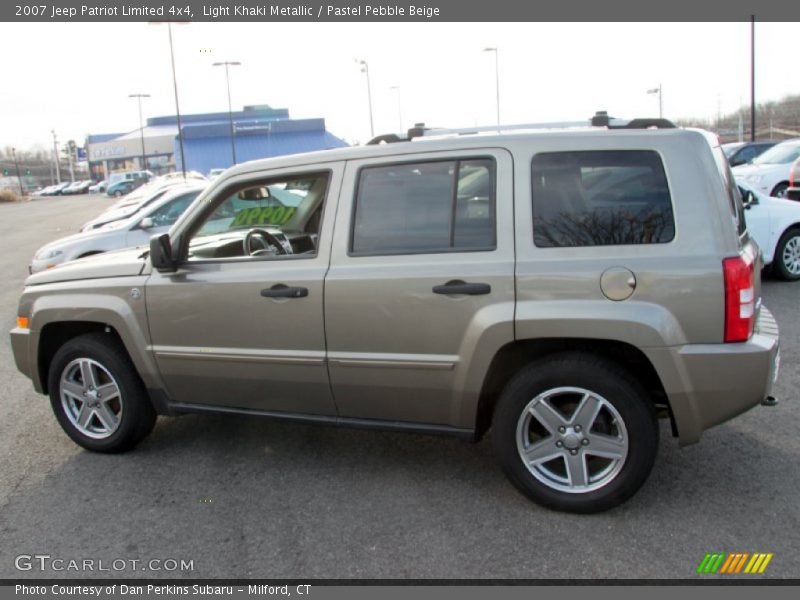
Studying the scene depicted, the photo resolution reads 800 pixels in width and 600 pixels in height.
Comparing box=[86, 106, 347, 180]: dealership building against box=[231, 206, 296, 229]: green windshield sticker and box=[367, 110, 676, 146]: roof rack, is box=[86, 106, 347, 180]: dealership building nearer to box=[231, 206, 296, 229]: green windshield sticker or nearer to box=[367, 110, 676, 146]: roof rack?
box=[231, 206, 296, 229]: green windshield sticker

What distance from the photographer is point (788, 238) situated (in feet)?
28.8

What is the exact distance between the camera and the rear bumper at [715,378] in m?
3.19

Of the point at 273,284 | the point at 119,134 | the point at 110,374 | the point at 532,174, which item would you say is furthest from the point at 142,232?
the point at 119,134

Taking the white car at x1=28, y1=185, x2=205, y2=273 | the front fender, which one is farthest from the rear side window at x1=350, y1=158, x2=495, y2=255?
the white car at x1=28, y1=185, x2=205, y2=273

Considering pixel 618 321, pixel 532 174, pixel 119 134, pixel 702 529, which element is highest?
pixel 119 134

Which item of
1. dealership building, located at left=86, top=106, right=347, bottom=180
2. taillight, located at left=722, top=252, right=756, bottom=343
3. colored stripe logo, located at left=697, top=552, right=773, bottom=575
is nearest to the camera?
colored stripe logo, located at left=697, top=552, right=773, bottom=575

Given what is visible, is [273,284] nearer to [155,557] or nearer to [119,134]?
[155,557]

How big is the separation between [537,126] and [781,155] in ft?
42.1

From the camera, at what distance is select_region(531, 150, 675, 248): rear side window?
3.31 m

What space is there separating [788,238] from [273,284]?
7500mm

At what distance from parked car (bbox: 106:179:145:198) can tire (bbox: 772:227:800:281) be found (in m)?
57.9

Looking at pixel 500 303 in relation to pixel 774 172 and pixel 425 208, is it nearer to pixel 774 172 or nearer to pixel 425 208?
pixel 425 208

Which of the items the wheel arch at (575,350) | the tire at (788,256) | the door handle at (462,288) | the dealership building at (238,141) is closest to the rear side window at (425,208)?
the door handle at (462,288)

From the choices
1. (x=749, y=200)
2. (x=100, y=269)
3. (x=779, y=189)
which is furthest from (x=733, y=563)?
(x=779, y=189)
